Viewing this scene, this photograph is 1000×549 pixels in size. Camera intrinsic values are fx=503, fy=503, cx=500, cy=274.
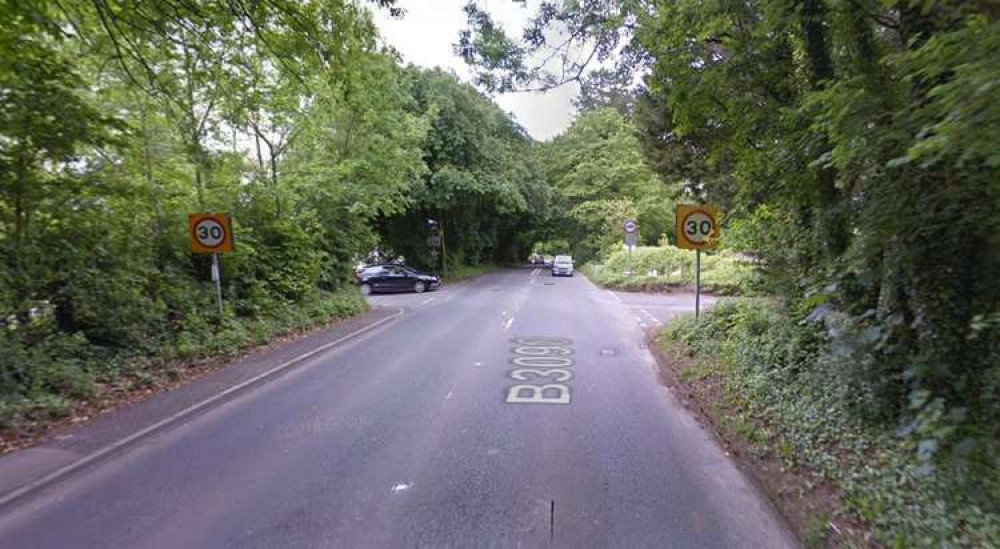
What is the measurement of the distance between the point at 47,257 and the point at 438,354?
5.86 m

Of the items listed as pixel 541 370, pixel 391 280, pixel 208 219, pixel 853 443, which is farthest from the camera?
pixel 391 280

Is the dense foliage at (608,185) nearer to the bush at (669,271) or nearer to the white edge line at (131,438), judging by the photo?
the bush at (669,271)

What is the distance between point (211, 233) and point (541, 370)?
6365 mm

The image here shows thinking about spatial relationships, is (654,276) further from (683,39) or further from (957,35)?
(957,35)

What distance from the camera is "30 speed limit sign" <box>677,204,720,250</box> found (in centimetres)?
1016

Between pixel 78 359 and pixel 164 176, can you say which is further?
pixel 164 176

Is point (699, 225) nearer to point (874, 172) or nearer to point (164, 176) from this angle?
point (874, 172)

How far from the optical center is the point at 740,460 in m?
4.61

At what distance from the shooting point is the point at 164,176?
9297 mm

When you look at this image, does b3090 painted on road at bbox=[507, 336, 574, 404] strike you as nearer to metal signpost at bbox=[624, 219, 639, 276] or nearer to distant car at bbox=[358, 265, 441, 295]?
distant car at bbox=[358, 265, 441, 295]

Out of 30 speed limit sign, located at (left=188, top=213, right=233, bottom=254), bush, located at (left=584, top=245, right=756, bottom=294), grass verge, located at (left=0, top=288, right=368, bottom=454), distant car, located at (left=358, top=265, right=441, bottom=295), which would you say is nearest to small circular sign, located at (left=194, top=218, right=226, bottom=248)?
30 speed limit sign, located at (left=188, top=213, right=233, bottom=254)

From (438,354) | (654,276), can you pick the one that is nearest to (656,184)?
(654,276)

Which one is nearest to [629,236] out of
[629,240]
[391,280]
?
[629,240]

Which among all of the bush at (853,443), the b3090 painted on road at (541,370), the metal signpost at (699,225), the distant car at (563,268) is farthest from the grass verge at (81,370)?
the distant car at (563,268)
